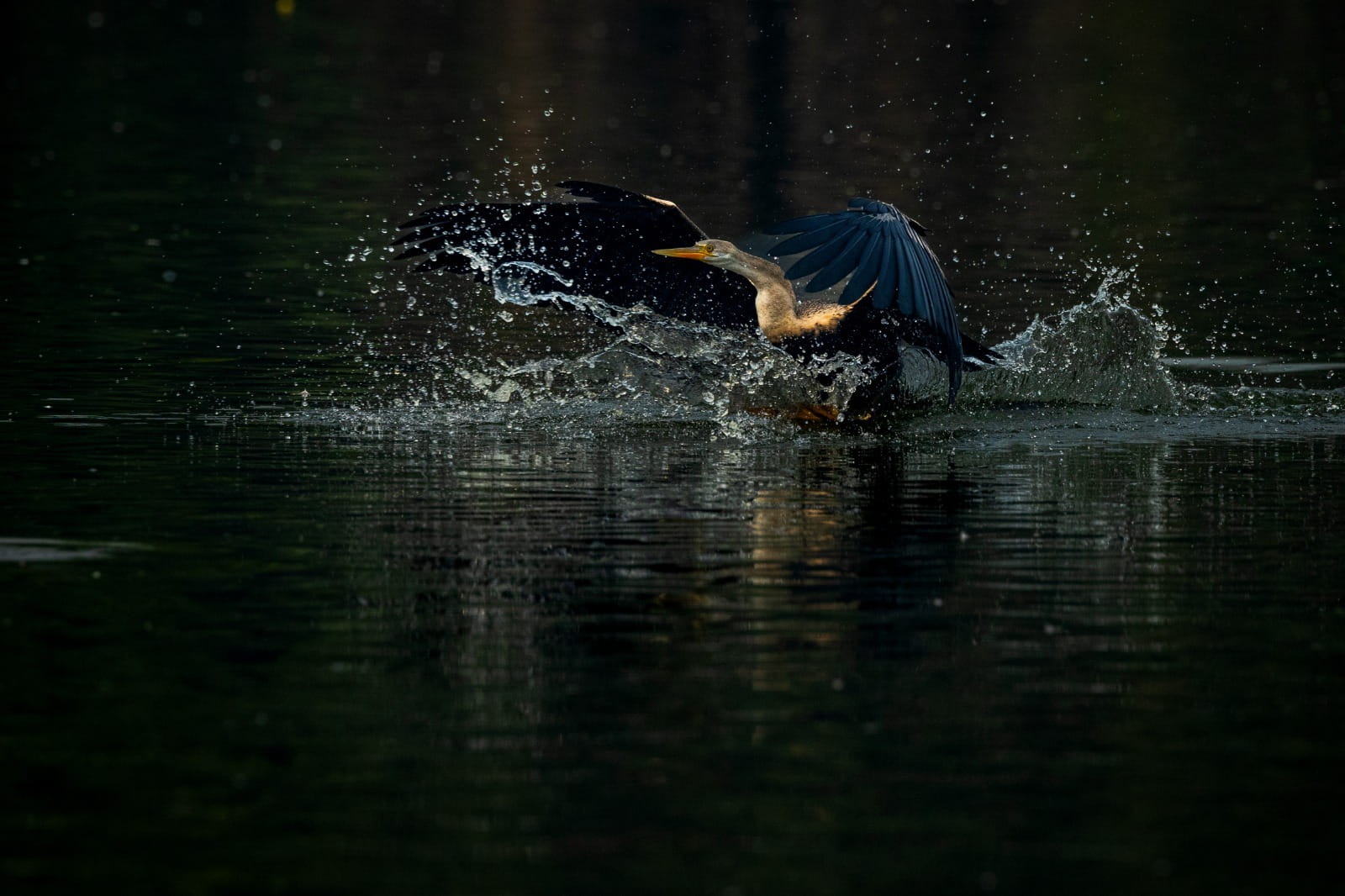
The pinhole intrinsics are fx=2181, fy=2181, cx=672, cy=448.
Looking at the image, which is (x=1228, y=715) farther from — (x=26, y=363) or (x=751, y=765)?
(x=26, y=363)

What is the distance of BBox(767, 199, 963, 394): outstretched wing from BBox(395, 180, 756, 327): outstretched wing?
64.1 inches

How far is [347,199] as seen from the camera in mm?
21531

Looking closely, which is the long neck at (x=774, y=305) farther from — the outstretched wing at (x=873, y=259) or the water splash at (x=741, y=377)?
the outstretched wing at (x=873, y=259)

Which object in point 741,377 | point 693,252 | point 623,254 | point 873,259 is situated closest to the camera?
point 873,259

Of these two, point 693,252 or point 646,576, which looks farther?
point 693,252

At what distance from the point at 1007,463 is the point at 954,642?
3.76 metres

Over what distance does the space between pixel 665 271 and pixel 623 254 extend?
0.26 meters

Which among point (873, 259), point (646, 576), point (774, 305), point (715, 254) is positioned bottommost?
point (646, 576)

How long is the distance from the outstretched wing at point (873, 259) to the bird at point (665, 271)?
44 cm

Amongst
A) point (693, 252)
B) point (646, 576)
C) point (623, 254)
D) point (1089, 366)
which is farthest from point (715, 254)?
point (646, 576)

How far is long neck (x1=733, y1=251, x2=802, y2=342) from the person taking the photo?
467 inches

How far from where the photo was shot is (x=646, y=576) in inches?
305

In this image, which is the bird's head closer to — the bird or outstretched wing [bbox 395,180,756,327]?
the bird

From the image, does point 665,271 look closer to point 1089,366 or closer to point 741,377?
point 741,377
